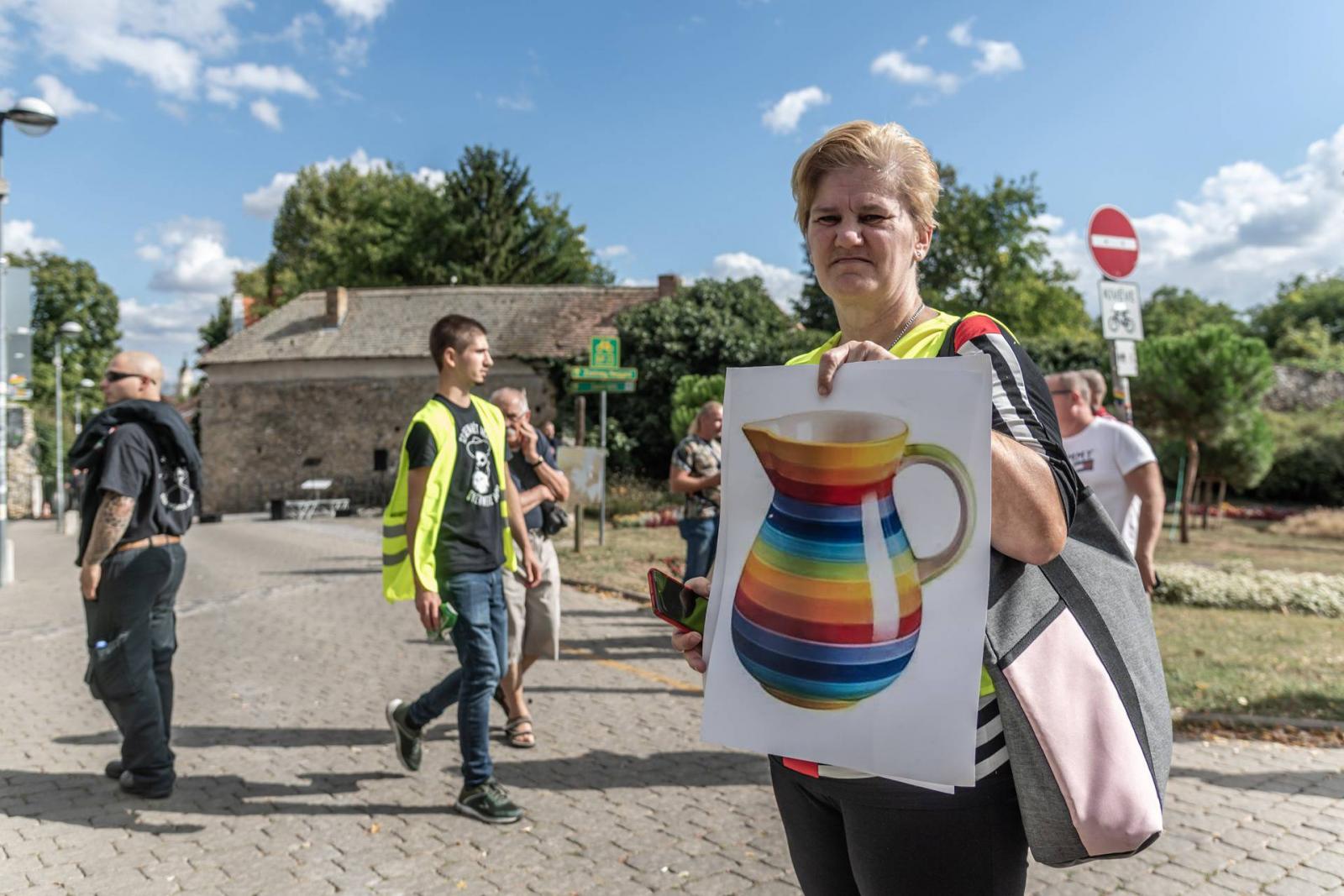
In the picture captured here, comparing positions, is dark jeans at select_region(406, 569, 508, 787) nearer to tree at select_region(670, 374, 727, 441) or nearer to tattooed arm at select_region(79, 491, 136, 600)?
tattooed arm at select_region(79, 491, 136, 600)

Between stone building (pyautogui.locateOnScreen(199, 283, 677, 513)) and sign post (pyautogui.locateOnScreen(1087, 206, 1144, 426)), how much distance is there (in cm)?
2974

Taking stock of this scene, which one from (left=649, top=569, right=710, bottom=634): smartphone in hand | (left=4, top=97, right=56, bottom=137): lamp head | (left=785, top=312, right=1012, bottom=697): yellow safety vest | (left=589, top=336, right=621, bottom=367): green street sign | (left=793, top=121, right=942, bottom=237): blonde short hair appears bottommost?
(left=649, top=569, right=710, bottom=634): smartphone in hand

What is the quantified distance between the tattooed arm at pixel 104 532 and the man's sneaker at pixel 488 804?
1.97 m

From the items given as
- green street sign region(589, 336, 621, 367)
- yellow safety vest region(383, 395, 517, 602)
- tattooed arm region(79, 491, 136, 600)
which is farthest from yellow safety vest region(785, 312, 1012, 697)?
green street sign region(589, 336, 621, 367)

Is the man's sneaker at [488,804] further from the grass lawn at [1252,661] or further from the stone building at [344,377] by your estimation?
the stone building at [344,377]

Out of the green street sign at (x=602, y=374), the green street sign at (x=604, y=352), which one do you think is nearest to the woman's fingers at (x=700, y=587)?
the green street sign at (x=602, y=374)

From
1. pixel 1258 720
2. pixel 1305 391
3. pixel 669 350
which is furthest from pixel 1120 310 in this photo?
pixel 1305 391

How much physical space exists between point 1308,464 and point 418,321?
1215 inches

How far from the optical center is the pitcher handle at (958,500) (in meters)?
1.41

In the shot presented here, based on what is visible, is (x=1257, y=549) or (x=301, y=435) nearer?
(x=1257, y=549)

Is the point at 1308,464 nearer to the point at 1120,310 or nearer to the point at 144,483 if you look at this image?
the point at 1120,310

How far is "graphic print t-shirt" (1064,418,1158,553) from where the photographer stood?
5484 millimetres

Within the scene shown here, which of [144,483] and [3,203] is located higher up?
[3,203]

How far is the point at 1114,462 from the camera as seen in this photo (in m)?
5.52
